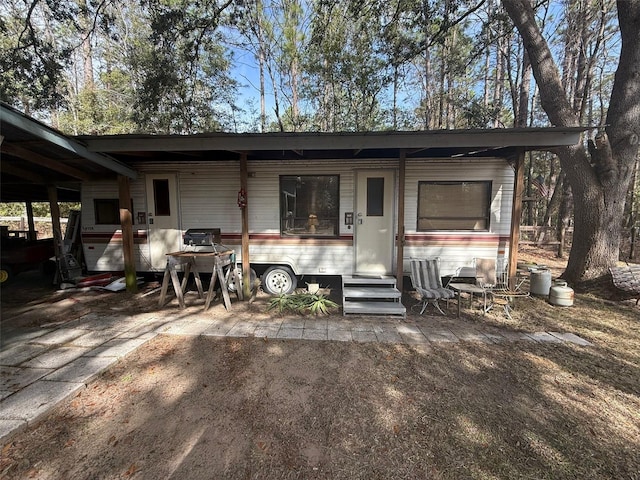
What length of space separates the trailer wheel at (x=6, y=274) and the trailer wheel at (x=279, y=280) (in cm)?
533

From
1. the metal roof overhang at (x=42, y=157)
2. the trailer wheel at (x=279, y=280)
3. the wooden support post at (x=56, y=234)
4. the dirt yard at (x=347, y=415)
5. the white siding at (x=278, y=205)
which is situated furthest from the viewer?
the wooden support post at (x=56, y=234)

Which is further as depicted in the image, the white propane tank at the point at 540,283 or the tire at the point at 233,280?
the tire at the point at 233,280

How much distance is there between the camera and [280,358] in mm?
3047

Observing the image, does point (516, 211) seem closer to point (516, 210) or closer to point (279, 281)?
point (516, 210)

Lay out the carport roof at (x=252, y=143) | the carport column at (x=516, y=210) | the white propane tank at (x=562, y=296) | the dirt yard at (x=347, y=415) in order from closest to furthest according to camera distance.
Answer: the dirt yard at (x=347, y=415) → the carport roof at (x=252, y=143) → the white propane tank at (x=562, y=296) → the carport column at (x=516, y=210)

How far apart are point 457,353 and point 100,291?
6120 millimetres

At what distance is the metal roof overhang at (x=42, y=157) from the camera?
3.44m

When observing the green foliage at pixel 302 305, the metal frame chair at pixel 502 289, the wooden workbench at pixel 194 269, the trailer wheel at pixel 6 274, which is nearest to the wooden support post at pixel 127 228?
the wooden workbench at pixel 194 269

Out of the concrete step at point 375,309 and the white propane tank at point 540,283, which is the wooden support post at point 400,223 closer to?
the concrete step at point 375,309

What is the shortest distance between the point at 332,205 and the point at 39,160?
4576 millimetres

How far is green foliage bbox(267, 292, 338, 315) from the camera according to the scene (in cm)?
446

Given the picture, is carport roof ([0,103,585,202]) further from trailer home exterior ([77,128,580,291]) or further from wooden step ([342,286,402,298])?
wooden step ([342,286,402,298])

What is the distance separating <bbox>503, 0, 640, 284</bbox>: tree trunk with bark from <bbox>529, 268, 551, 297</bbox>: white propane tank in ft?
2.55

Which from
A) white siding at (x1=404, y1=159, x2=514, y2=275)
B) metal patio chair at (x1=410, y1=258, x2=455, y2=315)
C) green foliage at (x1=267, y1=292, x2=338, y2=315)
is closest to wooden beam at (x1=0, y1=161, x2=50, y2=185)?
green foliage at (x1=267, y1=292, x2=338, y2=315)
